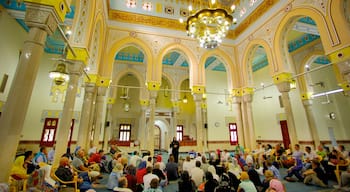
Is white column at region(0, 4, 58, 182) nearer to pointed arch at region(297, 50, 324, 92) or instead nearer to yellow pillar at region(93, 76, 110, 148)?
yellow pillar at region(93, 76, 110, 148)

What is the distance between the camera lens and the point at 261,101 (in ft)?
43.1

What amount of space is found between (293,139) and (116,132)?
40.4 ft

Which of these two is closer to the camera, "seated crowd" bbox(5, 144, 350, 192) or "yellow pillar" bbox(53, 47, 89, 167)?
"seated crowd" bbox(5, 144, 350, 192)

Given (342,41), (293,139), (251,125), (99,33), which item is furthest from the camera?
(251,125)

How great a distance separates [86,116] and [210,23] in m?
5.80

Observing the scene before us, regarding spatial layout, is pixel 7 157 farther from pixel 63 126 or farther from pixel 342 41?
pixel 342 41

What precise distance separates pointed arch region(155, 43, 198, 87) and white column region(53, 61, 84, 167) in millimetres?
3968

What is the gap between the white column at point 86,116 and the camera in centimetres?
641

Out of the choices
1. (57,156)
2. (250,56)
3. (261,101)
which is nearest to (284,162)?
(250,56)

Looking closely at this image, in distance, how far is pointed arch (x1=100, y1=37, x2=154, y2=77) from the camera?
307 inches

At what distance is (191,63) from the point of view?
29.5 feet

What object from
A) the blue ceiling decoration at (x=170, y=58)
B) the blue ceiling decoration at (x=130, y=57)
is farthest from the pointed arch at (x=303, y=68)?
the blue ceiling decoration at (x=130, y=57)

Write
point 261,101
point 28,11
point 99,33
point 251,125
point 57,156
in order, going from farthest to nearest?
point 261,101 < point 251,125 < point 99,33 < point 57,156 < point 28,11

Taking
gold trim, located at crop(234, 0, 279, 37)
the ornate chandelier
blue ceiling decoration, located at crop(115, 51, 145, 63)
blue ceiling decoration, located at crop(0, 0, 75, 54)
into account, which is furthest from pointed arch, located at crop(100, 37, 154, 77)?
→ gold trim, located at crop(234, 0, 279, 37)
